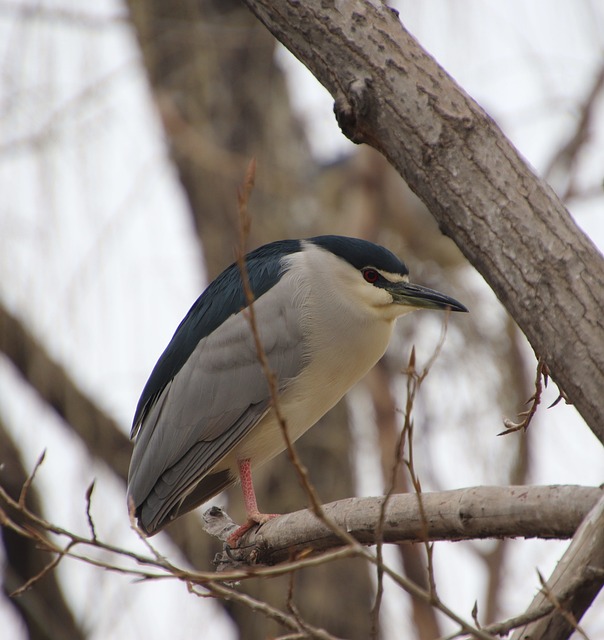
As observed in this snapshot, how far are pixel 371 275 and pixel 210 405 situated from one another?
81cm

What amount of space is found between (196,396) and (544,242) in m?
1.73

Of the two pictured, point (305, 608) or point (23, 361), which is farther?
point (305, 608)

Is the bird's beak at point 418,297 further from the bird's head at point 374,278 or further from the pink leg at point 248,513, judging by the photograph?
the pink leg at point 248,513

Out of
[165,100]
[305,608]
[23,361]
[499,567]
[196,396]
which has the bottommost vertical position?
[499,567]

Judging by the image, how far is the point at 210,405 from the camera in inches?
139

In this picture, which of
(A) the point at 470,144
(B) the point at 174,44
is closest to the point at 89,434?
(B) the point at 174,44

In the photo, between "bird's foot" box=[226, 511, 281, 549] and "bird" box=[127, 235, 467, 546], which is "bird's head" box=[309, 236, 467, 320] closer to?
"bird" box=[127, 235, 467, 546]

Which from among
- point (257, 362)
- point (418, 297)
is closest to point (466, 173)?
point (418, 297)

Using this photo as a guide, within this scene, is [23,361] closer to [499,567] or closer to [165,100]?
[165,100]

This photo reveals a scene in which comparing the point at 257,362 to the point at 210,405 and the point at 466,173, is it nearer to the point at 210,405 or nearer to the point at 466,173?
the point at 210,405

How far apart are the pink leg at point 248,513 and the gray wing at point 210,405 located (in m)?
0.15

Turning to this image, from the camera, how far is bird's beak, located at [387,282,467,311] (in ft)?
11.4

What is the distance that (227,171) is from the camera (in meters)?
6.13

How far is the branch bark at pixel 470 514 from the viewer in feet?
6.65
